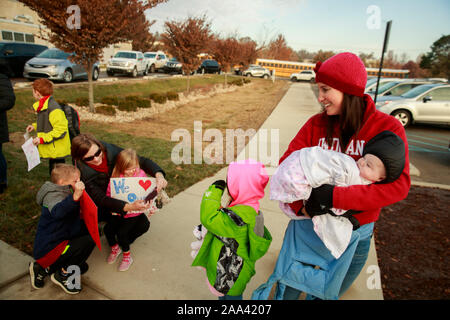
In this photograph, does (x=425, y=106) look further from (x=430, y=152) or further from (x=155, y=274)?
(x=155, y=274)

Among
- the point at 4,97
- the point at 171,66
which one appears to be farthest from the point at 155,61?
the point at 4,97

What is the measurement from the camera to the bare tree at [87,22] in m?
7.49

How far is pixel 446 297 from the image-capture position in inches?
100

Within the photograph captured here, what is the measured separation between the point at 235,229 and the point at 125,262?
1.50m

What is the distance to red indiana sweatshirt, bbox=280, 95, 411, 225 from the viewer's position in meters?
1.33

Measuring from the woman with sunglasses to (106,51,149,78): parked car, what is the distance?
58.2 feet

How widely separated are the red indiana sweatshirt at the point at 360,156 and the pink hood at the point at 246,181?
10.8 inches

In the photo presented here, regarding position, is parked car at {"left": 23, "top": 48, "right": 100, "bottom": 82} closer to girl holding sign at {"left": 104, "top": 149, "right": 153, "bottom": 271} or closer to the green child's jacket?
girl holding sign at {"left": 104, "top": 149, "right": 153, "bottom": 271}

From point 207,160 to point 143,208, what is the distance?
333 cm

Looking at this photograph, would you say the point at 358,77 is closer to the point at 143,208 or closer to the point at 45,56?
the point at 143,208

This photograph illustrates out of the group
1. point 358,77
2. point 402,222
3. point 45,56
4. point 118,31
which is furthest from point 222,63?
point 358,77

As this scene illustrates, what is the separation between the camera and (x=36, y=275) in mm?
2330

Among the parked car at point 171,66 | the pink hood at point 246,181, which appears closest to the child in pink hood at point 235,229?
the pink hood at point 246,181
